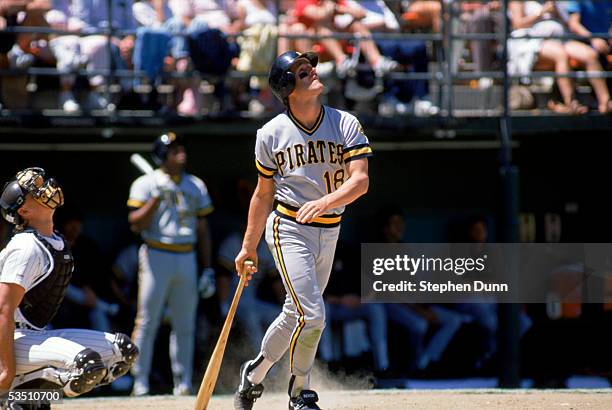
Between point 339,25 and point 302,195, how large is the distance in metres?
4.35

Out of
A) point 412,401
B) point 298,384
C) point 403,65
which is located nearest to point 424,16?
point 403,65

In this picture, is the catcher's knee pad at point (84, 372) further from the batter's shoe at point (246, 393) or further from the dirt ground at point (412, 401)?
the dirt ground at point (412, 401)

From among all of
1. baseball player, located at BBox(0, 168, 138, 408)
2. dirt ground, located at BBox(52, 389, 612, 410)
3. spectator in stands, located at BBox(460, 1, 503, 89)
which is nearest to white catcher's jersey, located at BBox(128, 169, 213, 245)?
dirt ground, located at BBox(52, 389, 612, 410)

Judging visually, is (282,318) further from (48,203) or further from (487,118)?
(487,118)

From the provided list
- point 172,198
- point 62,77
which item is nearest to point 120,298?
point 172,198

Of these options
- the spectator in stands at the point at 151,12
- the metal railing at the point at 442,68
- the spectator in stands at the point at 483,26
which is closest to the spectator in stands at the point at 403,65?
the metal railing at the point at 442,68

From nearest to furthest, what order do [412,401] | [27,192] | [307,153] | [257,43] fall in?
[27,192], [307,153], [412,401], [257,43]

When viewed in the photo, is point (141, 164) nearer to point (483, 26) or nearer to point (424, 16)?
point (424, 16)

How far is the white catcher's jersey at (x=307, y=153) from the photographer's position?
19.6ft

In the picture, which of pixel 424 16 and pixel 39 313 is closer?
pixel 39 313

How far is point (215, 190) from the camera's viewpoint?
1082cm

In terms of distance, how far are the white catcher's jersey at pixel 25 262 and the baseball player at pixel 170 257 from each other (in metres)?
3.58

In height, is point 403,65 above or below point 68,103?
above

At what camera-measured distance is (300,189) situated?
19.8 ft
